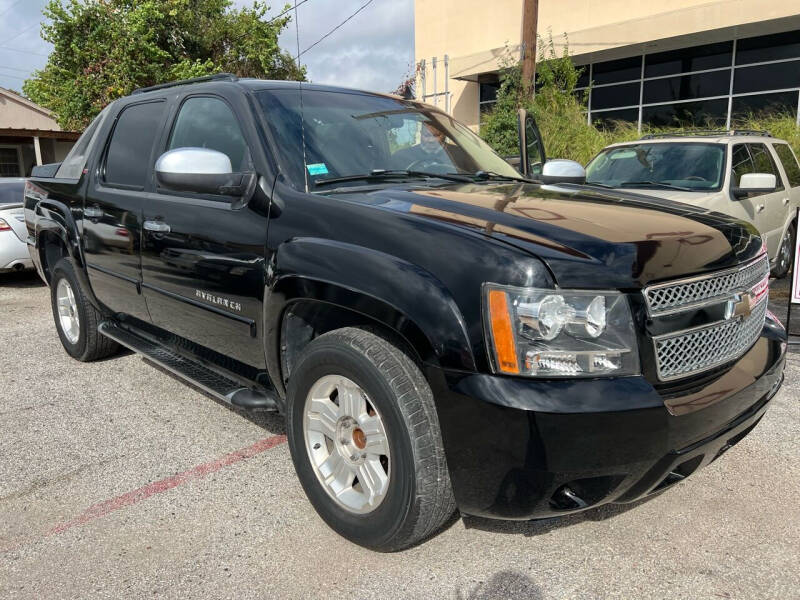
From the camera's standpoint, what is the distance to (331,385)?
8.31ft

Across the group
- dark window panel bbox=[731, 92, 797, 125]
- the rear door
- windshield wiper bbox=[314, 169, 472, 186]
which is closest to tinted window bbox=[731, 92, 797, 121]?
dark window panel bbox=[731, 92, 797, 125]

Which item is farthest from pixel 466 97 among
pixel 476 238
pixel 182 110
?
pixel 476 238

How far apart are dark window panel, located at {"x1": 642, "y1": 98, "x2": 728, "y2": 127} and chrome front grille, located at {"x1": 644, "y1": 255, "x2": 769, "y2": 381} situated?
49.6 ft

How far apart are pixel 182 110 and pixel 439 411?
243 cm

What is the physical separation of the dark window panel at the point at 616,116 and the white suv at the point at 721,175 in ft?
35.0

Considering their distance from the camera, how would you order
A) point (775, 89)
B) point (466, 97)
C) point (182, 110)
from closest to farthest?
1. point (182, 110)
2. point (775, 89)
3. point (466, 97)

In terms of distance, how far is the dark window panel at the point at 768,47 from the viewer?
1520 centimetres

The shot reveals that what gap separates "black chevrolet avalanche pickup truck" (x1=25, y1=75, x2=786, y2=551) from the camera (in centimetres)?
201

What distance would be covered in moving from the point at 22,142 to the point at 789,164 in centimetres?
3208

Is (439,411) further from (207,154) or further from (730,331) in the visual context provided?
(207,154)

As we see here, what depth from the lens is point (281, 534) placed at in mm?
2654

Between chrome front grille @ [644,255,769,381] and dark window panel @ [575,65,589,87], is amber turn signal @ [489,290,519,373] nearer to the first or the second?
chrome front grille @ [644,255,769,381]

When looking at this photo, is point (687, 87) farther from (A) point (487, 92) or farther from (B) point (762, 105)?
(A) point (487, 92)

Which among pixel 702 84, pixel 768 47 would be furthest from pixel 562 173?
pixel 702 84
